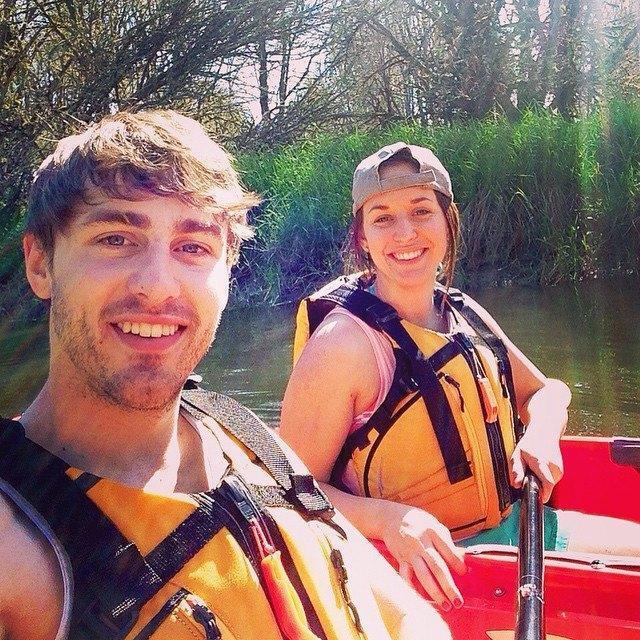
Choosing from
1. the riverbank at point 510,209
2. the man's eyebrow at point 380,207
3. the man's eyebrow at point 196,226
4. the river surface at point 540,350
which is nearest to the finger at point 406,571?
the man's eyebrow at point 196,226

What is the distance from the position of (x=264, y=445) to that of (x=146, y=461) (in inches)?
7.4

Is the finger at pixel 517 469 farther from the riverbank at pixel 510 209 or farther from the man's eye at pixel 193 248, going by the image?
the riverbank at pixel 510 209

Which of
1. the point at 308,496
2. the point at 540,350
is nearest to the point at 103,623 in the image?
the point at 308,496

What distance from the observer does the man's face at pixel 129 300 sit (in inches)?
36.6

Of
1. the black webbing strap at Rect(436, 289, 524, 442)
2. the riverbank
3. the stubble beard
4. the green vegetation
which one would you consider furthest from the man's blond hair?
the green vegetation

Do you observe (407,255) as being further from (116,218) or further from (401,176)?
(116,218)

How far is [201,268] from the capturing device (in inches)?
39.7

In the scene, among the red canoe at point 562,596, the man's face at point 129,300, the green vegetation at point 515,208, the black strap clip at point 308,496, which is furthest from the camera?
the green vegetation at point 515,208

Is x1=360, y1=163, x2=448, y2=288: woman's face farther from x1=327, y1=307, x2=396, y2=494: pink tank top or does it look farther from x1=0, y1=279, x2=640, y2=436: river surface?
x1=0, y1=279, x2=640, y2=436: river surface

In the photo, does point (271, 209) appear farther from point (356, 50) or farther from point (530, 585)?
point (530, 585)

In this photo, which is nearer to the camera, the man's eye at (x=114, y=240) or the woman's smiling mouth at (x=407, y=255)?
the man's eye at (x=114, y=240)

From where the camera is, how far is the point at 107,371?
36.6 inches

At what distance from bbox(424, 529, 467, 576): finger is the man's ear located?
82 centimetres

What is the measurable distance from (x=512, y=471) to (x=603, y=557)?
271mm
